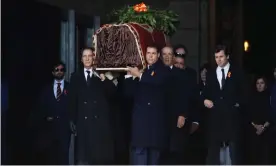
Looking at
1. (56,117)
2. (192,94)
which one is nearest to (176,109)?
(192,94)

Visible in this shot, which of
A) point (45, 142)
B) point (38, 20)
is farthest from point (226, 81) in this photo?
point (38, 20)

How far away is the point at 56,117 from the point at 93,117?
1.38 m

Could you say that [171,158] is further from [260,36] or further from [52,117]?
[260,36]

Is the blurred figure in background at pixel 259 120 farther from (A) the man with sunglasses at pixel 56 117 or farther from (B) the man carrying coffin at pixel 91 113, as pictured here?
(A) the man with sunglasses at pixel 56 117

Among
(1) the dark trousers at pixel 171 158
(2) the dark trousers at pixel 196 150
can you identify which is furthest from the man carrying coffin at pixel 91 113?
(2) the dark trousers at pixel 196 150

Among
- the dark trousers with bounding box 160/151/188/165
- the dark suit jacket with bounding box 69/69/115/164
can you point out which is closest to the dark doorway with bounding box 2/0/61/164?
the dark suit jacket with bounding box 69/69/115/164

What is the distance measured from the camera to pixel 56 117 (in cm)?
1294

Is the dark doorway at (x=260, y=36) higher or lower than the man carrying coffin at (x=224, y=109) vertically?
higher

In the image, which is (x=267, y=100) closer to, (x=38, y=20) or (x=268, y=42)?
(x=38, y=20)

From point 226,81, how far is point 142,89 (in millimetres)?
1207

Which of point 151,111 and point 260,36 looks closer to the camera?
point 151,111

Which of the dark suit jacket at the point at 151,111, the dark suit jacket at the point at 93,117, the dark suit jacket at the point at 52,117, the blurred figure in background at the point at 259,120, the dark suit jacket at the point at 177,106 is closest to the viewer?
the dark suit jacket at the point at 151,111

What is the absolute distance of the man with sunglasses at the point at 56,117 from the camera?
12867mm

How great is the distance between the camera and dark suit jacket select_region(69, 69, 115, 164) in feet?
38.3
